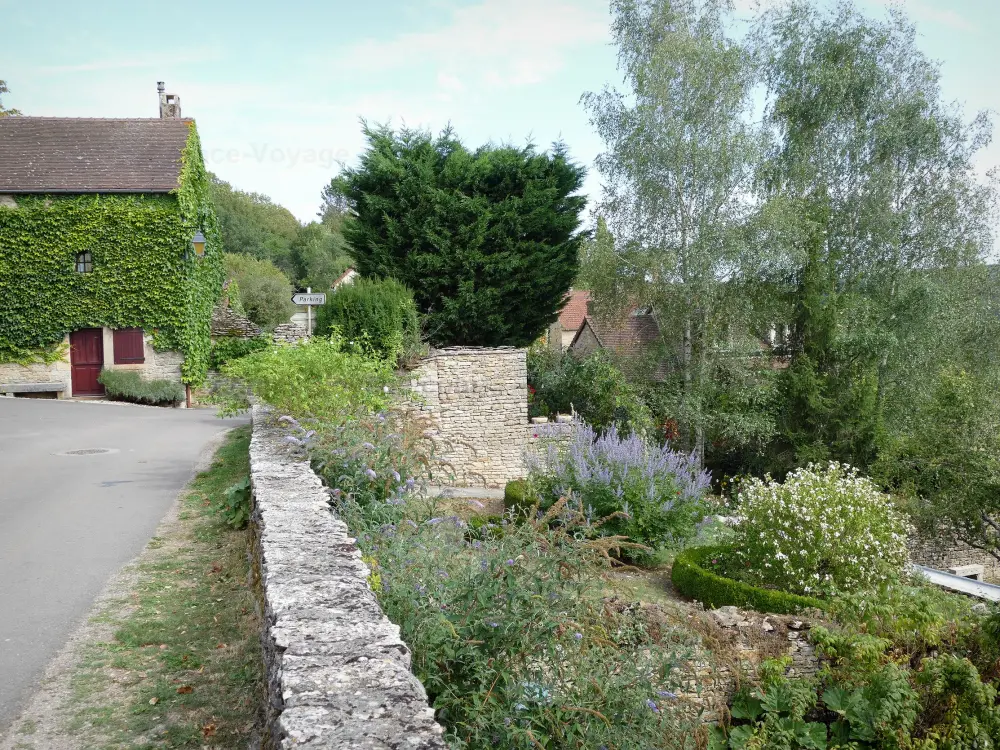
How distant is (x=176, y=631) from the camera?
4.57 m

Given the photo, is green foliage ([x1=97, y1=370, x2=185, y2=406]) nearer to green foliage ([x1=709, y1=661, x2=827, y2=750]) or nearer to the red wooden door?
the red wooden door

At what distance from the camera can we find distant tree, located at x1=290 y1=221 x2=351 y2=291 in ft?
151

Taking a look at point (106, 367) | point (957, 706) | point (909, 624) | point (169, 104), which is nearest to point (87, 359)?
point (106, 367)

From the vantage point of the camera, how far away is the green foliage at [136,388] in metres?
20.6

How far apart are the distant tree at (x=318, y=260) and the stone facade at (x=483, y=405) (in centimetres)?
2994

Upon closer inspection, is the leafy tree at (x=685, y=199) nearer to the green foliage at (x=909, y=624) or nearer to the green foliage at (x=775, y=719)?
the green foliage at (x=909, y=624)

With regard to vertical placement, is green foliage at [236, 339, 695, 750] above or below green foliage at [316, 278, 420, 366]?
below

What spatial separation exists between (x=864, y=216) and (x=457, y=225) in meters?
11.5

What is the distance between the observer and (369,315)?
A: 544 inches

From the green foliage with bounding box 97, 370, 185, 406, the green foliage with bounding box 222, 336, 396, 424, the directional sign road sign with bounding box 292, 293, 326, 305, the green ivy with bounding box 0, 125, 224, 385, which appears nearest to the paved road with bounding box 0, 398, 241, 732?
the green foliage with bounding box 222, 336, 396, 424

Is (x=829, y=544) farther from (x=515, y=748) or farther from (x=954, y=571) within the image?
(x=954, y=571)

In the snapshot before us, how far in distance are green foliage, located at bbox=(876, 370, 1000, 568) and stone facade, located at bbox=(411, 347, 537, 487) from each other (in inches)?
325

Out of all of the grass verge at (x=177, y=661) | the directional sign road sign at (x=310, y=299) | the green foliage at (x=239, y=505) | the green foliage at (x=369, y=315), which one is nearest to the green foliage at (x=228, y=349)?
the directional sign road sign at (x=310, y=299)

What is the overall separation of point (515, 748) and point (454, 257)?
15101 mm
